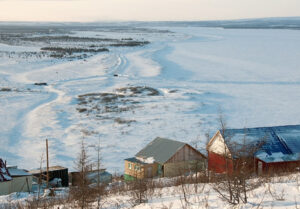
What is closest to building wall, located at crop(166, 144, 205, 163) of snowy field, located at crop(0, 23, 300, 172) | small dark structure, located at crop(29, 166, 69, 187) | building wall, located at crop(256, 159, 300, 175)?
snowy field, located at crop(0, 23, 300, 172)

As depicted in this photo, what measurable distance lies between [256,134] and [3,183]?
407 inches

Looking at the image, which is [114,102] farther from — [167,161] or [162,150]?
[167,161]

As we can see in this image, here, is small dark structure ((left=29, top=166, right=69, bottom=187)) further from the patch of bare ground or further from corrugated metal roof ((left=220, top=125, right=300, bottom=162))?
the patch of bare ground

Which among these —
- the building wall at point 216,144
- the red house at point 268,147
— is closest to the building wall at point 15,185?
the red house at point 268,147

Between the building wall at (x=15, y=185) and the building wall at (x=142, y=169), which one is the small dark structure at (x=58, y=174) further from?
the building wall at (x=142, y=169)

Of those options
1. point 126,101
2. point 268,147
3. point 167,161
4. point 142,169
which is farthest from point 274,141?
point 126,101

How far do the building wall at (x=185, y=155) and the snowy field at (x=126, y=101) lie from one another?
2.38 m

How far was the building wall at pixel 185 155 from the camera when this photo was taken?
59.2 feet

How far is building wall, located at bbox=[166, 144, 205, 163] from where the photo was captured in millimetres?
18047

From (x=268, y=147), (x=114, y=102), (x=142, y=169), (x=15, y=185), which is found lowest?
(x=15, y=185)

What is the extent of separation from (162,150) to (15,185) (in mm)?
6589

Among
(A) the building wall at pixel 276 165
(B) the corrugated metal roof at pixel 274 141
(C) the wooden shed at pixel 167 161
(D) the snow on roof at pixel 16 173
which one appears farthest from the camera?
(C) the wooden shed at pixel 167 161

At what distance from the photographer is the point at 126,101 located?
32219mm

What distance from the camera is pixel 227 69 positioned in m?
47.8
